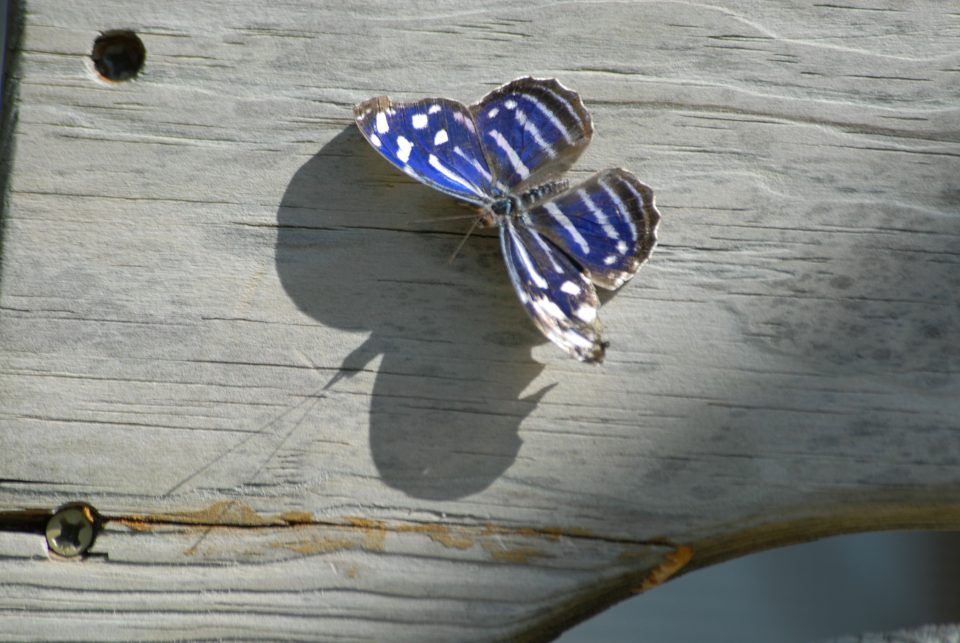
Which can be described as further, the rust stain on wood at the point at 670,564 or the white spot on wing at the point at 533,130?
the white spot on wing at the point at 533,130

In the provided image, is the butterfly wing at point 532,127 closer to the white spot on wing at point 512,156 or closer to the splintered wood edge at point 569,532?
the white spot on wing at point 512,156

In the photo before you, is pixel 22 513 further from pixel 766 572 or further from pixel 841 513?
pixel 766 572

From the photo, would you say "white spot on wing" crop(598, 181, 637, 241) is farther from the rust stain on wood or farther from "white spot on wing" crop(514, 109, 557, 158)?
the rust stain on wood

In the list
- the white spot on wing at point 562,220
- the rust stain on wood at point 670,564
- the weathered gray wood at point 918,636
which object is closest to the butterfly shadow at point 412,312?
the white spot on wing at point 562,220

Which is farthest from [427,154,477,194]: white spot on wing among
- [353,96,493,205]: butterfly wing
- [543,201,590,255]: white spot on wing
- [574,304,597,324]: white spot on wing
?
[574,304,597,324]: white spot on wing

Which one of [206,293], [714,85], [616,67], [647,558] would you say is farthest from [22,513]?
[714,85]

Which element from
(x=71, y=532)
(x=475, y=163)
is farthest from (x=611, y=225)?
(x=71, y=532)

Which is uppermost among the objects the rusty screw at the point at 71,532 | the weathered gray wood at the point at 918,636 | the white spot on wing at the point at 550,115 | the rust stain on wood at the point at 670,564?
the white spot on wing at the point at 550,115
